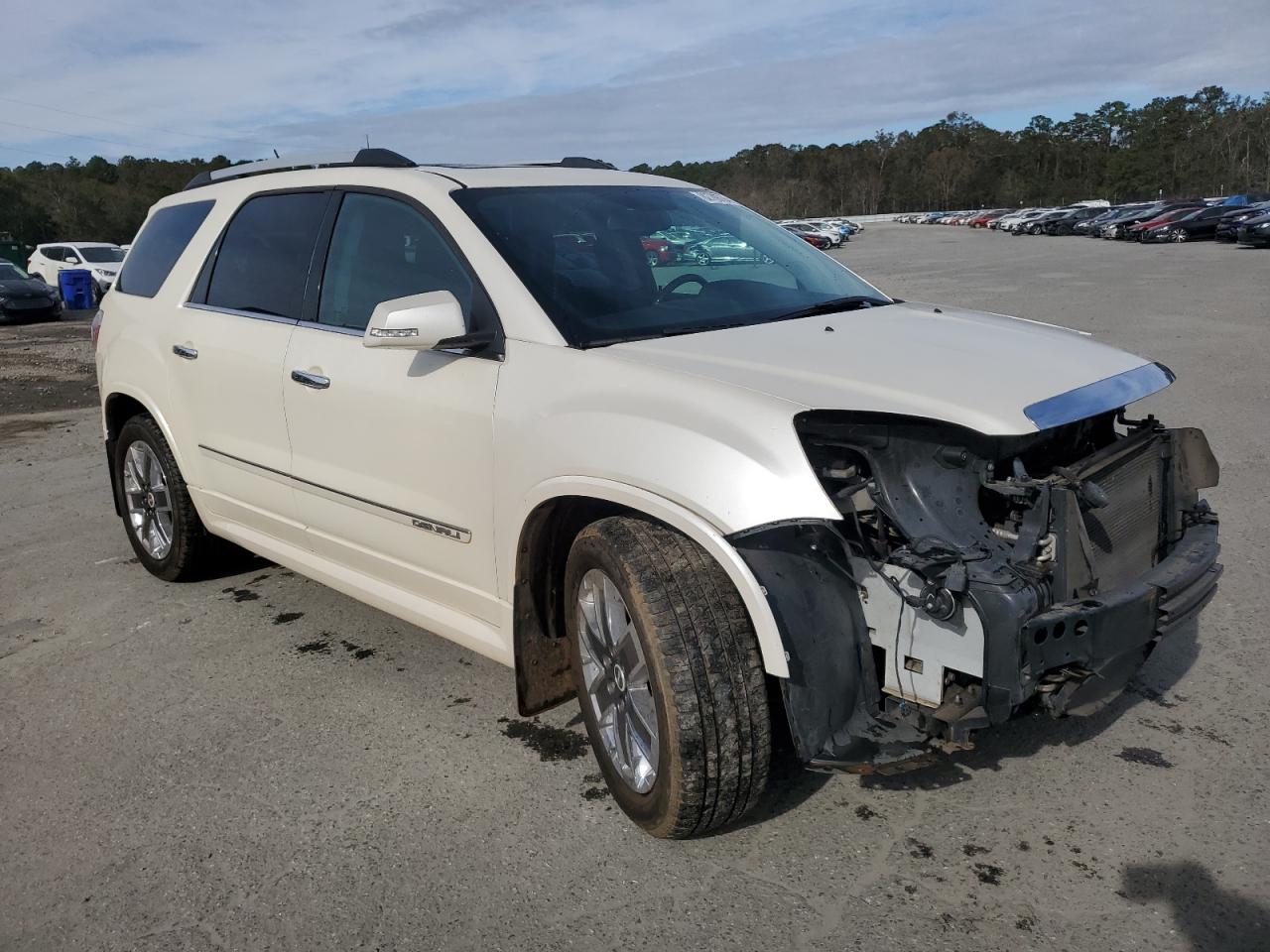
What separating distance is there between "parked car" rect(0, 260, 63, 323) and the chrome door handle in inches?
883

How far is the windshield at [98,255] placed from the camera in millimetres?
28047

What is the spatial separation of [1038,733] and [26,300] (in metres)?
24.6

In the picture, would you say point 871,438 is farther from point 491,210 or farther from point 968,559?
point 491,210

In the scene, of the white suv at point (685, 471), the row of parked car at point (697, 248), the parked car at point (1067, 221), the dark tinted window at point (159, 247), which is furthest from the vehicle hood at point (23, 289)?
the parked car at point (1067, 221)

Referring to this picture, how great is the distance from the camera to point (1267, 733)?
3324mm

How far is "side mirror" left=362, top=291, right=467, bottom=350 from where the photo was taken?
3.04 m

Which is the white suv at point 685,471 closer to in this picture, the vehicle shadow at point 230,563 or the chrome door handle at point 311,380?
the chrome door handle at point 311,380

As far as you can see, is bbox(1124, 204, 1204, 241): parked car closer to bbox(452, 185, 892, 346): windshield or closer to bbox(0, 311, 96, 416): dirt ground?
bbox(0, 311, 96, 416): dirt ground

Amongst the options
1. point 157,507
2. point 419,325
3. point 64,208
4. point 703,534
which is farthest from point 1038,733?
point 64,208

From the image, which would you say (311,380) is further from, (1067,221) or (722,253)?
(1067,221)

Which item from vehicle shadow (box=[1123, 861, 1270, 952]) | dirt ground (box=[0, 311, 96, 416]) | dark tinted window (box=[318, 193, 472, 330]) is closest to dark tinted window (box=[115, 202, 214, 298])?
dark tinted window (box=[318, 193, 472, 330])

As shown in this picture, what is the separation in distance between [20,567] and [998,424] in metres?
5.31

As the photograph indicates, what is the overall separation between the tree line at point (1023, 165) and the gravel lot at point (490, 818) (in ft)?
350

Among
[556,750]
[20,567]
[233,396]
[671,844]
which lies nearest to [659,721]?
[671,844]
